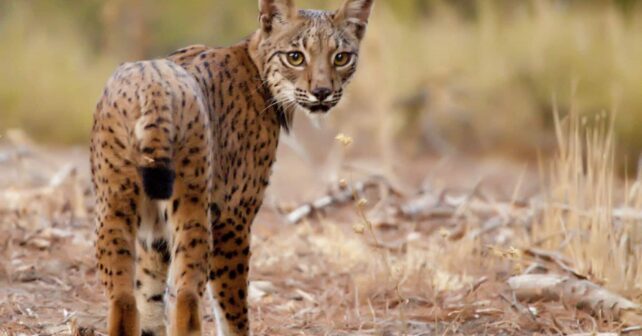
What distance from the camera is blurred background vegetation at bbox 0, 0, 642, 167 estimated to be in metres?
15.3

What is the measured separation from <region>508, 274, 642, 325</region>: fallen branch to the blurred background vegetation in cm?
625

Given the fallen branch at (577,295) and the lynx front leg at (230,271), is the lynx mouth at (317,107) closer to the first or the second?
the lynx front leg at (230,271)

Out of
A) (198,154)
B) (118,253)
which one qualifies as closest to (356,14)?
(198,154)

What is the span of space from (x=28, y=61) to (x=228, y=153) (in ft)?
37.8

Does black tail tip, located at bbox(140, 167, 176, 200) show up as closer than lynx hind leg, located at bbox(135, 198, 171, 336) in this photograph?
Yes

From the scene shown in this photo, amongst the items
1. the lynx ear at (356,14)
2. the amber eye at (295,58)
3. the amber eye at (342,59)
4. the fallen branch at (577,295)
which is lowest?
the fallen branch at (577,295)

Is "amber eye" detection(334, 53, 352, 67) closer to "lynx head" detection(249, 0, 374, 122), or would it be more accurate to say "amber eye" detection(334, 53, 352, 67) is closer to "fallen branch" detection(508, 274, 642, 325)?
"lynx head" detection(249, 0, 374, 122)

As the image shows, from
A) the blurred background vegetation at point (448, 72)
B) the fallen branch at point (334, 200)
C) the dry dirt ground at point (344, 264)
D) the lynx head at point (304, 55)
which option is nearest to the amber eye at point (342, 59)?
the lynx head at point (304, 55)

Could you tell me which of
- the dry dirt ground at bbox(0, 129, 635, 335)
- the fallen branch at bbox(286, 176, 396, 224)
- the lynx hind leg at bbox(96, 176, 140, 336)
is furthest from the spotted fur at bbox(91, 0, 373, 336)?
the fallen branch at bbox(286, 176, 396, 224)

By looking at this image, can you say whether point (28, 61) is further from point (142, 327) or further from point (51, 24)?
point (142, 327)

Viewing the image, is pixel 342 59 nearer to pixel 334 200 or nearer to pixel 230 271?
pixel 230 271

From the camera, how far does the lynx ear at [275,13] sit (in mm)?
6246

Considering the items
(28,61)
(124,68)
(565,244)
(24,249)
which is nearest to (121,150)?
(124,68)

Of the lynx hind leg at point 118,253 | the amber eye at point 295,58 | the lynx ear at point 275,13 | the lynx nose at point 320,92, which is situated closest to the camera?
the lynx hind leg at point 118,253
